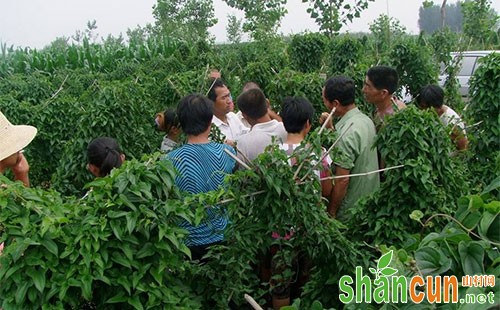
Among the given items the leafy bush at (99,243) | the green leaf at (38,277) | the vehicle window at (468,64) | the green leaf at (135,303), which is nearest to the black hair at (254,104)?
the leafy bush at (99,243)

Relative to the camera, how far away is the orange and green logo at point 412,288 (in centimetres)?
143

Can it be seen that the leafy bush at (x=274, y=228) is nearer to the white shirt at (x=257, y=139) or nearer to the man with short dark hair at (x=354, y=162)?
the man with short dark hair at (x=354, y=162)

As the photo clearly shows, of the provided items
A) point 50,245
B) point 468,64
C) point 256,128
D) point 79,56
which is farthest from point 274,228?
point 79,56

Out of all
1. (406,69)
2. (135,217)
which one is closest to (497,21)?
(406,69)

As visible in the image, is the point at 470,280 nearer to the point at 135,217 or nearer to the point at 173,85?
the point at 135,217

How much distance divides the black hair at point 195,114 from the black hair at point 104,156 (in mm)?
437

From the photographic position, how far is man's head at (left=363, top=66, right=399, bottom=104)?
3826 mm

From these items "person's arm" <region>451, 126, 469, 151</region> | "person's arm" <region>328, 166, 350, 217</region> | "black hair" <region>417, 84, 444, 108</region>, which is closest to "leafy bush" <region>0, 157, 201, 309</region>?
"person's arm" <region>328, 166, 350, 217</region>

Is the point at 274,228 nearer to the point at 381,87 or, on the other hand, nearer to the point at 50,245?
the point at 50,245

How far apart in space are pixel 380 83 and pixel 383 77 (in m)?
0.05

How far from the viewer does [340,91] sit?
3607 millimetres

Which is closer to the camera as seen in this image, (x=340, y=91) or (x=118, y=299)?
(x=118, y=299)

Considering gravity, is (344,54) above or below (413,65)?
below

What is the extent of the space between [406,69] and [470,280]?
14.9ft
